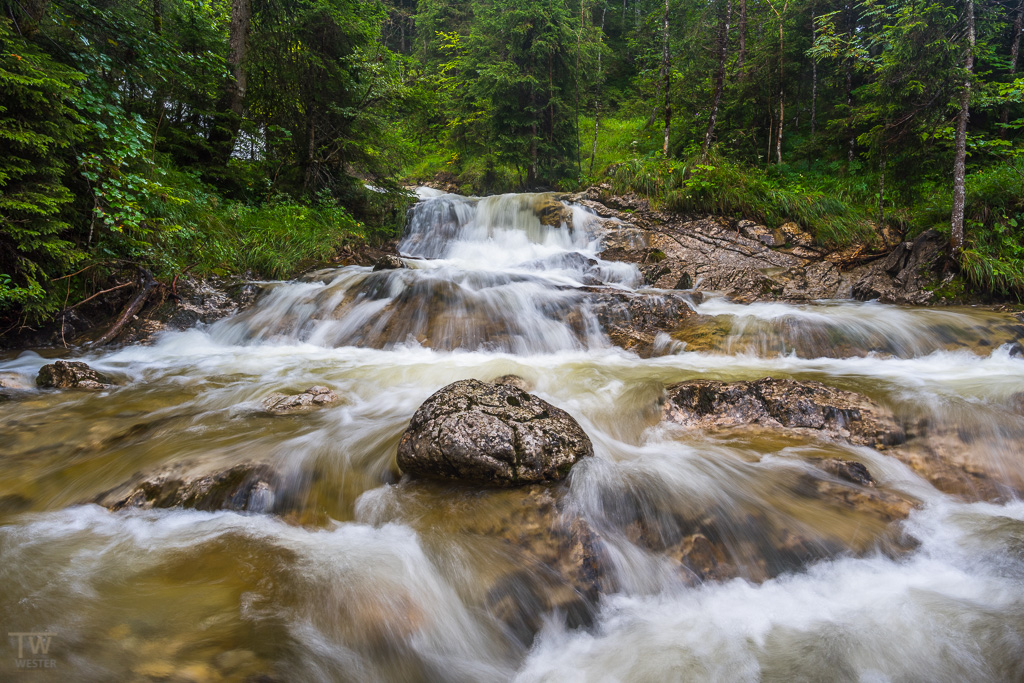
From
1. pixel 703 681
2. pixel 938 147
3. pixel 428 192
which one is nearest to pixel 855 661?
pixel 703 681

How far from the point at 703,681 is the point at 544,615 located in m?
0.76

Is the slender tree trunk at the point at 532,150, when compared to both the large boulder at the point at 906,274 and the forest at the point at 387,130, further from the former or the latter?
the large boulder at the point at 906,274

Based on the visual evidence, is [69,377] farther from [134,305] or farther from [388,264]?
[388,264]

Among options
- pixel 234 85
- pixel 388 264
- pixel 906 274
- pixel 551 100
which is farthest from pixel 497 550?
pixel 551 100

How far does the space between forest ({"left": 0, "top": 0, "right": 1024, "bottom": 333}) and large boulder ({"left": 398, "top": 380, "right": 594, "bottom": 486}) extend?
4.61 m

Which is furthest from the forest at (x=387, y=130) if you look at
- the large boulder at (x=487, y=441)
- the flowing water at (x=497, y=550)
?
the large boulder at (x=487, y=441)

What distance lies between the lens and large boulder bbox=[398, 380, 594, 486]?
2922 mm

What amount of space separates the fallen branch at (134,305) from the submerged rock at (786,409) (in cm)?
715

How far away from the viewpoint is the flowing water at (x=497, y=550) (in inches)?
77.3

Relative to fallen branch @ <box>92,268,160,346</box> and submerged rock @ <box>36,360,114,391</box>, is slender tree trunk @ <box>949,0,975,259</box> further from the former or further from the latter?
fallen branch @ <box>92,268,160,346</box>

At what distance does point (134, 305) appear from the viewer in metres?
6.23

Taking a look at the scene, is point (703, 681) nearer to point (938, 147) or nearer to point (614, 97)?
point (938, 147)

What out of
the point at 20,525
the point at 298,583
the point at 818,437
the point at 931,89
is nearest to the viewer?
the point at 298,583

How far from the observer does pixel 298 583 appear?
7.20 feet
